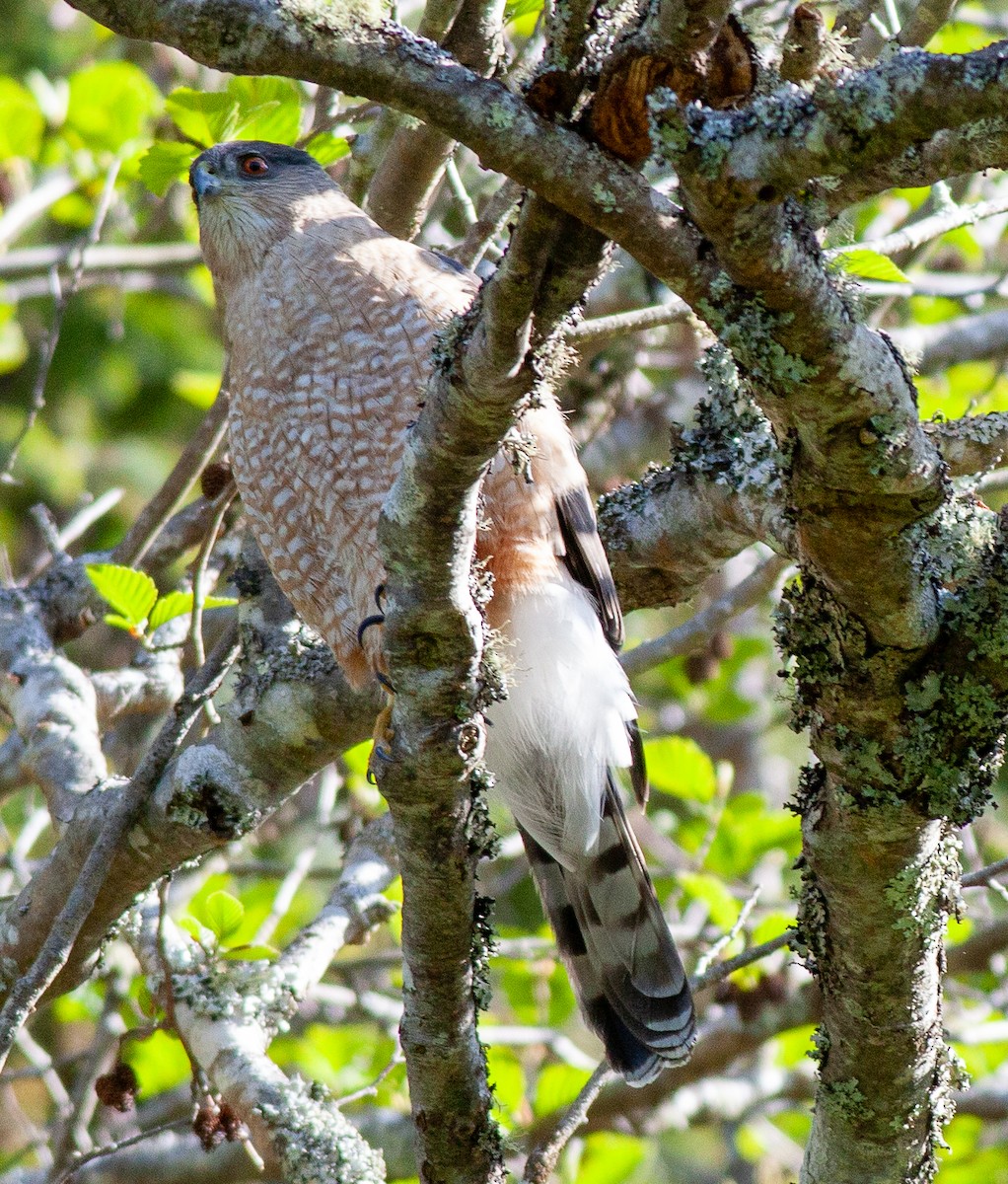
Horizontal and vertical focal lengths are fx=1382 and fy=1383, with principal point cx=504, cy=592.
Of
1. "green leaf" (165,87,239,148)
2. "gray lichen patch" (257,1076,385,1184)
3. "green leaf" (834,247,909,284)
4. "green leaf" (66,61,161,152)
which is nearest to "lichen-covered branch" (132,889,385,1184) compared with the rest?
"gray lichen patch" (257,1076,385,1184)

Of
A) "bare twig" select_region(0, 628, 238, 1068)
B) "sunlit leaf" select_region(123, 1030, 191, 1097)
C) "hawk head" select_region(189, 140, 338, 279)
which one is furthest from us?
"sunlit leaf" select_region(123, 1030, 191, 1097)

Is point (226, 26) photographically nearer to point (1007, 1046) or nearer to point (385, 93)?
point (385, 93)

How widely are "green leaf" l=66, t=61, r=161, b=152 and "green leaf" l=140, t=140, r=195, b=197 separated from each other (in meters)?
1.08

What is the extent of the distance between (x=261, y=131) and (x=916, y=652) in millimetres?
2282

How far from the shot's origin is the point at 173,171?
346 centimetres

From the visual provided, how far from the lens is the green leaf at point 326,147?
359cm

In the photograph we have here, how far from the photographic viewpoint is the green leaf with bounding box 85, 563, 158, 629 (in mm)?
3096

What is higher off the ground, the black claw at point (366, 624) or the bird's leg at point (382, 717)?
the black claw at point (366, 624)

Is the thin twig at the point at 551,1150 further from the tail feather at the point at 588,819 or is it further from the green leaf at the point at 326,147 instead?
the green leaf at the point at 326,147

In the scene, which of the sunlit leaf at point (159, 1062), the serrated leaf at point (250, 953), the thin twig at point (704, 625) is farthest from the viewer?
the sunlit leaf at point (159, 1062)

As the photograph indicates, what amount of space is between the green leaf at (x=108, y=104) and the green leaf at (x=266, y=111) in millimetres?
1056

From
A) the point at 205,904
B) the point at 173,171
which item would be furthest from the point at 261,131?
the point at 205,904

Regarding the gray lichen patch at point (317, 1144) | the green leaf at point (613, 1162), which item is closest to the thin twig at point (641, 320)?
the gray lichen patch at point (317, 1144)

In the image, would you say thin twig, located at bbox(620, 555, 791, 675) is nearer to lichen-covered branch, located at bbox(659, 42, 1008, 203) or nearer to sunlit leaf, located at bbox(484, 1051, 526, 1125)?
sunlit leaf, located at bbox(484, 1051, 526, 1125)
